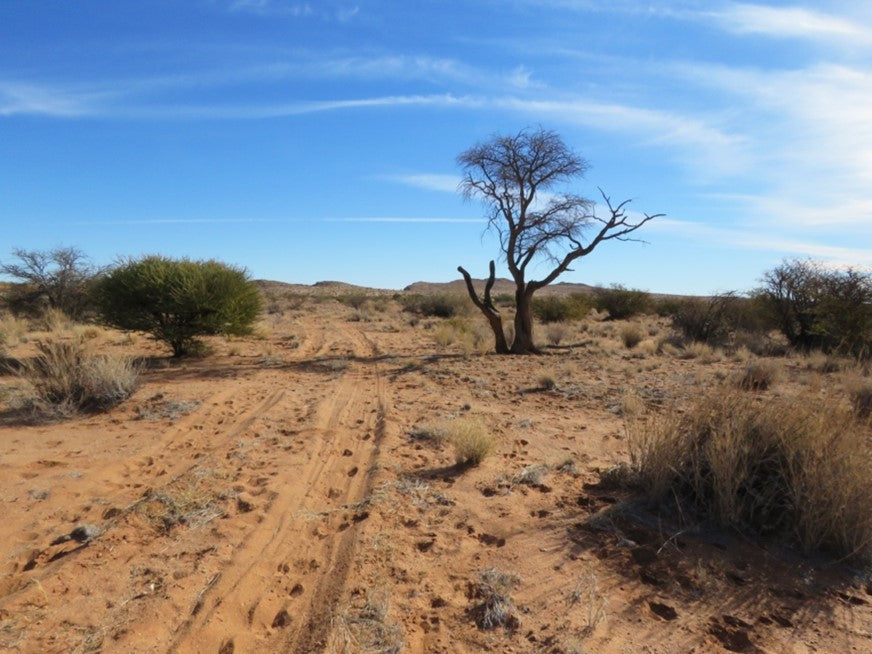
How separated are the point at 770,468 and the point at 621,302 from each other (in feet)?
94.4

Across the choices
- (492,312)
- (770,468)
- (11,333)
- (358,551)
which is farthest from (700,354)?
(11,333)

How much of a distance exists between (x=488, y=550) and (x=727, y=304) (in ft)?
64.8

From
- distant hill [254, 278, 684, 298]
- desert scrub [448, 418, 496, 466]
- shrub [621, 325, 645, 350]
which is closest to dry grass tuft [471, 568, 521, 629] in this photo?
desert scrub [448, 418, 496, 466]

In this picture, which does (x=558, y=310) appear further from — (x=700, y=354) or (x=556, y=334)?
(x=700, y=354)

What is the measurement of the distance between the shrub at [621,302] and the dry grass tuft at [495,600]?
99.2 feet

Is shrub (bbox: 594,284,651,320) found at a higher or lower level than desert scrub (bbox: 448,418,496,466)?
higher

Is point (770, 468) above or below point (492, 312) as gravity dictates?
below

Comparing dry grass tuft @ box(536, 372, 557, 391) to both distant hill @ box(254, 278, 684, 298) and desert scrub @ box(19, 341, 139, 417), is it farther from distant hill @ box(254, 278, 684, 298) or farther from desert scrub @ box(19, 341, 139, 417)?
distant hill @ box(254, 278, 684, 298)

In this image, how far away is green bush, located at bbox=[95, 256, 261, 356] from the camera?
539 inches

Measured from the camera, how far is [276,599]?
3.66 m

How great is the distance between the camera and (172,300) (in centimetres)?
1371

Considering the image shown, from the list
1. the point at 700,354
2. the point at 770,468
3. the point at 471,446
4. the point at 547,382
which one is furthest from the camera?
the point at 700,354

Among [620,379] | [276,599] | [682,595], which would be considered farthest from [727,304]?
[276,599]

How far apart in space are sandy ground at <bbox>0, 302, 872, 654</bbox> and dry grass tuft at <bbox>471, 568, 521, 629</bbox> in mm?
28
